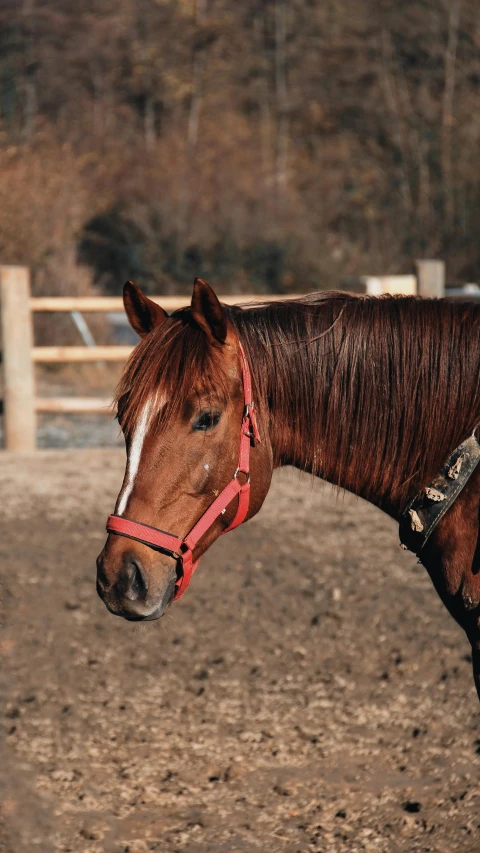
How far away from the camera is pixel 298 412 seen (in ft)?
7.54

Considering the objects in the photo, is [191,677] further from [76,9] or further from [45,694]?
[76,9]

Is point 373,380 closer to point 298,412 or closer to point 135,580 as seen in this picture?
point 298,412

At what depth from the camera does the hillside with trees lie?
17.2 m

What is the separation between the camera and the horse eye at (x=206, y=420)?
211cm

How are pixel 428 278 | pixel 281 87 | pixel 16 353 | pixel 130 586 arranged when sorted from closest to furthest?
pixel 130 586
pixel 16 353
pixel 428 278
pixel 281 87

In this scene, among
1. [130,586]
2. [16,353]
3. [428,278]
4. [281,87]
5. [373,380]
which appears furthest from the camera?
[281,87]

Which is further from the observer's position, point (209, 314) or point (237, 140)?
point (237, 140)

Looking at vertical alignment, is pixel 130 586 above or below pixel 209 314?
below

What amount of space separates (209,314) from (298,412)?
0.36 m

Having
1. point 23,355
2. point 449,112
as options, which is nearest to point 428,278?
point 23,355

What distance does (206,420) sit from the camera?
2117 mm

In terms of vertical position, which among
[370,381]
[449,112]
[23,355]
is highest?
[449,112]

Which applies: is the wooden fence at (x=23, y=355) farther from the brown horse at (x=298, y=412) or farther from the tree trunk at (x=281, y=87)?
the tree trunk at (x=281, y=87)

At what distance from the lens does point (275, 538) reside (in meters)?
5.41
